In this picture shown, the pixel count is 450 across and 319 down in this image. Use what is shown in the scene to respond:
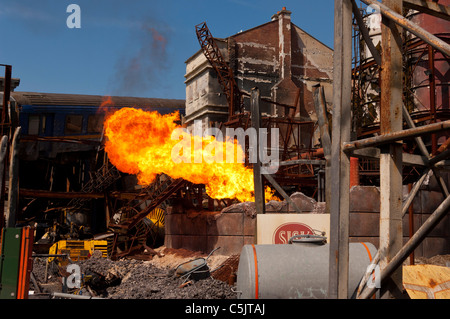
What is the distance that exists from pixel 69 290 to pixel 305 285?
999 cm

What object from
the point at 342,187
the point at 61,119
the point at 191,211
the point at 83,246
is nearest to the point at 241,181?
the point at 191,211

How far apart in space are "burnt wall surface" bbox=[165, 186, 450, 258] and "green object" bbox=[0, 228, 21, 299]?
905cm

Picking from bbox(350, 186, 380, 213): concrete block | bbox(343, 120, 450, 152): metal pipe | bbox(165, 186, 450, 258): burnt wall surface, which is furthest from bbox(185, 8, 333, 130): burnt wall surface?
bbox(343, 120, 450, 152): metal pipe

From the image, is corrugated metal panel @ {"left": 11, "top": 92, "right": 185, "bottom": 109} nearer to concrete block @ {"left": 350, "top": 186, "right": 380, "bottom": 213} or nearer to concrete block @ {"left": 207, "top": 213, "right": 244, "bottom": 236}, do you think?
concrete block @ {"left": 207, "top": 213, "right": 244, "bottom": 236}

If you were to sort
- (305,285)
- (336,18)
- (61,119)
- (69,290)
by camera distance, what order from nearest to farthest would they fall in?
1. (336,18)
2. (305,285)
3. (69,290)
4. (61,119)

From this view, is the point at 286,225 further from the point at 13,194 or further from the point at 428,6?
the point at 13,194

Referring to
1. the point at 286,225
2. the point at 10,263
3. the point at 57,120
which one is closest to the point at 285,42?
the point at 57,120

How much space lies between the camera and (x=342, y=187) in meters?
6.30

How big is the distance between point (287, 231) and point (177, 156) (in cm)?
1033

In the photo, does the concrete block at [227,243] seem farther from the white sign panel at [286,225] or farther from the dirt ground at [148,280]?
the white sign panel at [286,225]

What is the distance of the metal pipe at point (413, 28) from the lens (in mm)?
5453
